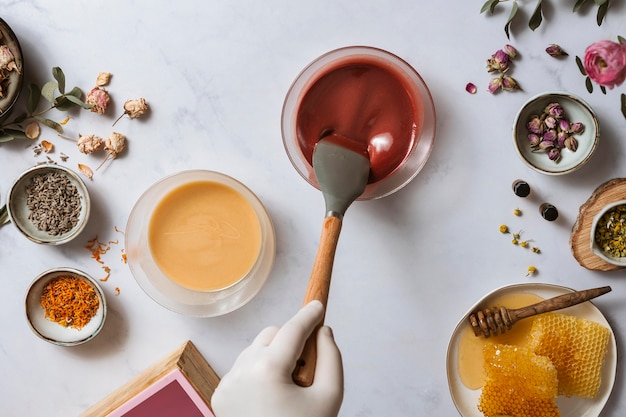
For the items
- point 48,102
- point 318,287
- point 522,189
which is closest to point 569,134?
point 522,189

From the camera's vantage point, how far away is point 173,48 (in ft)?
4.67

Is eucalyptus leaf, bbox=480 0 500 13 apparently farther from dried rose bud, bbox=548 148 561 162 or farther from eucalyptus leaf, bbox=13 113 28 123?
eucalyptus leaf, bbox=13 113 28 123

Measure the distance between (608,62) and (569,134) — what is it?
1.49ft

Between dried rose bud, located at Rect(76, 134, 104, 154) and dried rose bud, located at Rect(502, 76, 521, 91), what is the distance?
3.07 ft

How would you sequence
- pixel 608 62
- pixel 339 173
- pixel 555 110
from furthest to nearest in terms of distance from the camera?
pixel 555 110, pixel 339 173, pixel 608 62

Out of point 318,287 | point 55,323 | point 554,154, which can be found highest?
point 554,154

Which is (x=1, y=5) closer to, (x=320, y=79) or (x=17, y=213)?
(x=17, y=213)

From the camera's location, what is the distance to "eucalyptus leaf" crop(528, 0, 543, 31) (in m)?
1.36

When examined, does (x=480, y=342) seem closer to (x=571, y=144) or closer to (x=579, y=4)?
(x=571, y=144)

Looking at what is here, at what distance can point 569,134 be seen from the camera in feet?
4.49

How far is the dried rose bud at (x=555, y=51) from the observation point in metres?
1.38

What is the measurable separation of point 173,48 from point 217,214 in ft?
1.31

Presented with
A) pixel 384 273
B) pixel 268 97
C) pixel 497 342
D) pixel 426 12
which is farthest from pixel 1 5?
pixel 497 342

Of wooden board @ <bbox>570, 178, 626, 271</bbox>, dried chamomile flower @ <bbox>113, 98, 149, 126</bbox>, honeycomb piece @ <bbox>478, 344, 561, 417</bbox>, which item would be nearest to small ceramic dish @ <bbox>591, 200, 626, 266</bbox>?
wooden board @ <bbox>570, 178, 626, 271</bbox>
